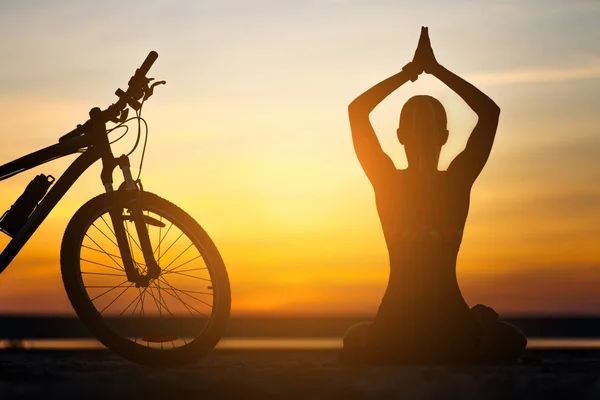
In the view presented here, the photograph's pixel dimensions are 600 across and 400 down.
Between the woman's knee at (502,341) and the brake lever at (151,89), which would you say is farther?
the brake lever at (151,89)

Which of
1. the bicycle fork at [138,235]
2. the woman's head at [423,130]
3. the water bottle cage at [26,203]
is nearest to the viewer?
the woman's head at [423,130]

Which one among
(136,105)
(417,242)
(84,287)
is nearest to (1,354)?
(84,287)

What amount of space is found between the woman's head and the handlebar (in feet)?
7.81

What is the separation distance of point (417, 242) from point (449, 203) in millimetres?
366

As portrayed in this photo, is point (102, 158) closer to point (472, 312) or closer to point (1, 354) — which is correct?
point (1, 354)

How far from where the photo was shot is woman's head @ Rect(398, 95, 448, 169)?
274 inches

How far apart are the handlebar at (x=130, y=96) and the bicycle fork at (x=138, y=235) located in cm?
59

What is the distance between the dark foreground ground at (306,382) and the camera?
5.39 metres

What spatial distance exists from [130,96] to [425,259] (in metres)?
2.93

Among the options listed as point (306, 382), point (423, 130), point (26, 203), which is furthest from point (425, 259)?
point (26, 203)

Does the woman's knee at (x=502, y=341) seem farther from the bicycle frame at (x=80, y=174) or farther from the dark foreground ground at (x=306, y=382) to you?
the bicycle frame at (x=80, y=174)

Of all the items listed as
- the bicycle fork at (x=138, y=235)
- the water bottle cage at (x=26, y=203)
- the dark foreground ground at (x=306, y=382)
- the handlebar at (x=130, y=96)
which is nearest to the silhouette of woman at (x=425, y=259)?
the dark foreground ground at (x=306, y=382)

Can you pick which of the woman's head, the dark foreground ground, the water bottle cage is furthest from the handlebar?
the woman's head

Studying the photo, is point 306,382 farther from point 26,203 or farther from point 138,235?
point 26,203
